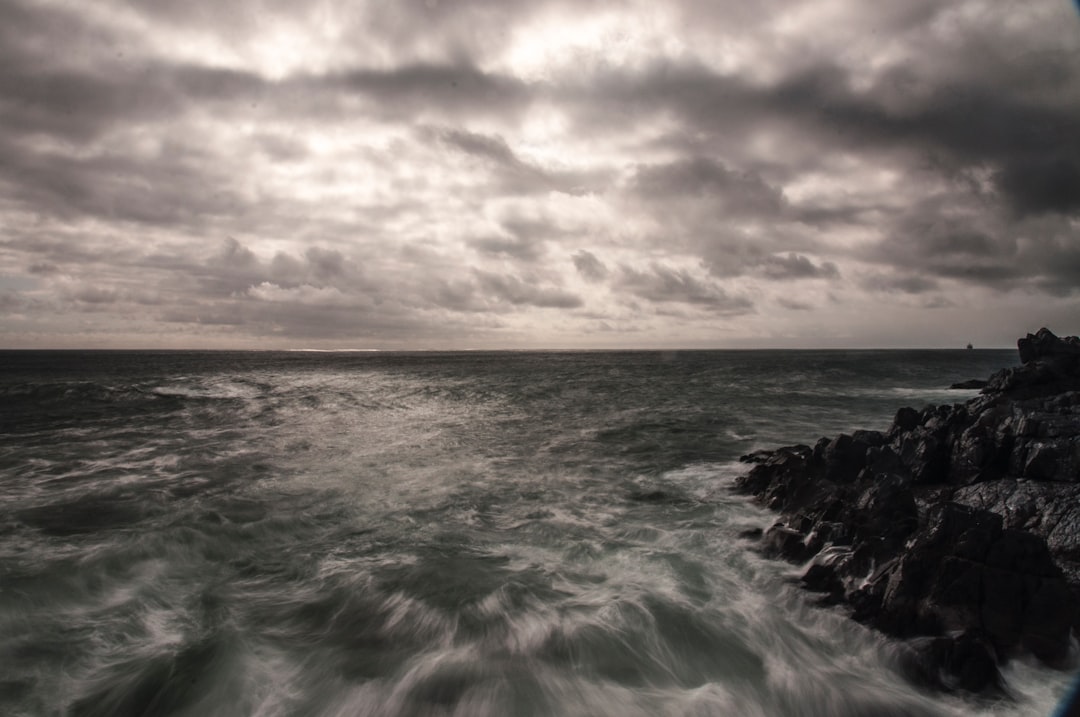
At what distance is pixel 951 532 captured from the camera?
682 centimetres

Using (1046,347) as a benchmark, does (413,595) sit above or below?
below

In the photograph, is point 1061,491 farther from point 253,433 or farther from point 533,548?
point 253,433

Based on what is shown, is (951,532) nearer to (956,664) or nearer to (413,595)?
(956,664)

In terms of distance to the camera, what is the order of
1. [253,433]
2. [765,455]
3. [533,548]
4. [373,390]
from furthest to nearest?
1. [373,390]
2. [253,433]
3. [765,455]
4. [533,548]

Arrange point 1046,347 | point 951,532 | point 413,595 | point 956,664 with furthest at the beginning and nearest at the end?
1. point 1046,347
2. point 413,595
3. point 951,532
4. point 956,664

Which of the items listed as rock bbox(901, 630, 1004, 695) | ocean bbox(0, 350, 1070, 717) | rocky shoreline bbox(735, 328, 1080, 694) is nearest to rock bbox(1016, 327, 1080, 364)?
rocky shoreline bbox(735, 328, 1080, 694)

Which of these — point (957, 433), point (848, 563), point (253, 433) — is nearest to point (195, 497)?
point (253, 433)

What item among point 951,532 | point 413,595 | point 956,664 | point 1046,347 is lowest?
point 413,595

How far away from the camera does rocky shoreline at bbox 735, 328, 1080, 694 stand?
6141 millimetres

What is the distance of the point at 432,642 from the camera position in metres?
7.08

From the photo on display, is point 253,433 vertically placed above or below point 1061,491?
below

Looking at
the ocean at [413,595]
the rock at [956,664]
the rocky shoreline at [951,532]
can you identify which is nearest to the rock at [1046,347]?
the rocky shoreline at [951,532]

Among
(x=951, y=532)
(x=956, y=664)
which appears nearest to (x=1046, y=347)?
(x=951, y=532)

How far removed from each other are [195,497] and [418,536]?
6.31 metres
